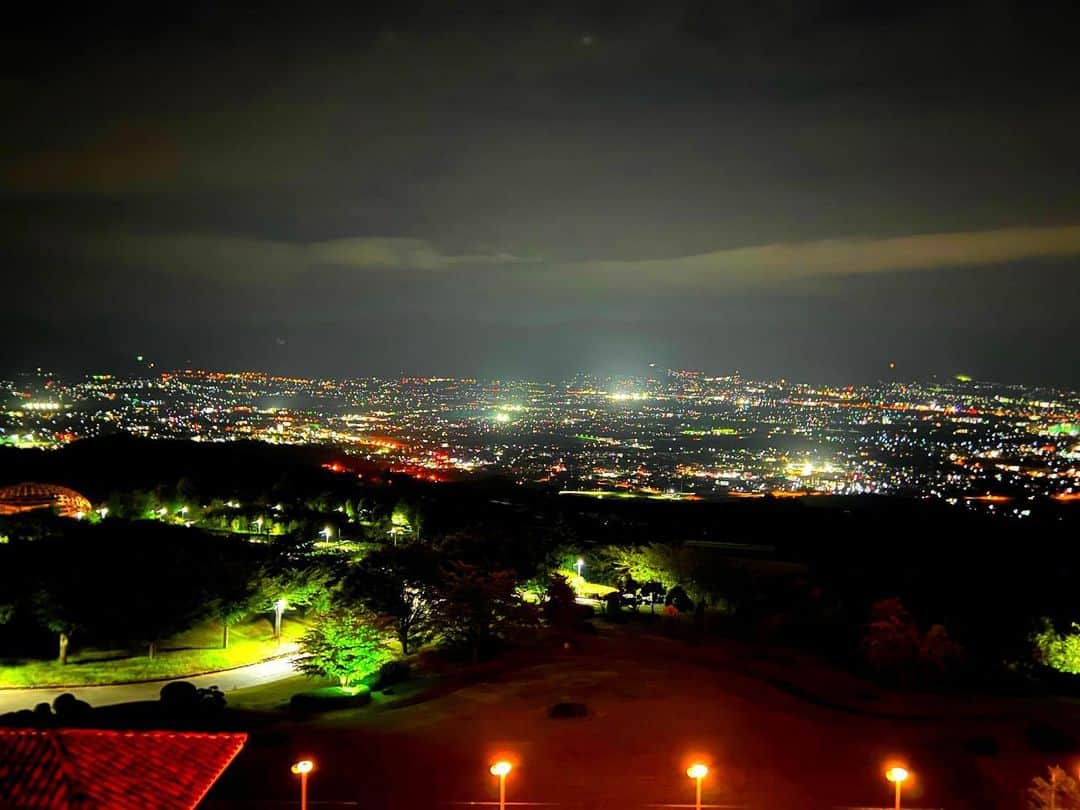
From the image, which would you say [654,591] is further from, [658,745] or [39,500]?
[39,500]

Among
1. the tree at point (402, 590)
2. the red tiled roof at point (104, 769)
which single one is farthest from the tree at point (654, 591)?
the red tiled roof at point (104, 769)

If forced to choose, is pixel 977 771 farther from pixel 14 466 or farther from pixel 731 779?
pixel 14 466

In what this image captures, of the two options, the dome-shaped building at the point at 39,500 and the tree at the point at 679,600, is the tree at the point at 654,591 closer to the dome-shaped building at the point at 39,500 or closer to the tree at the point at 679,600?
the tree at the point at 679,600

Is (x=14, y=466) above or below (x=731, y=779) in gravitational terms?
above

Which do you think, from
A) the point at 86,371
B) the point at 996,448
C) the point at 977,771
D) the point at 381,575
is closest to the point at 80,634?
the point at 381,575

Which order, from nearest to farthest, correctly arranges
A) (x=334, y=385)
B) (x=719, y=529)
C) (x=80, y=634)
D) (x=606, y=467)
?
1. (x=80, y=634)
2. (x=719, y=529)
3. (x=606, y=467)
4. (x=334, y=385)

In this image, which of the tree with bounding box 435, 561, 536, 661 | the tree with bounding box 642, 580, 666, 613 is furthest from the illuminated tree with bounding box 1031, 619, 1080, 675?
the tree with bounding box 642, 580, 666, 613
